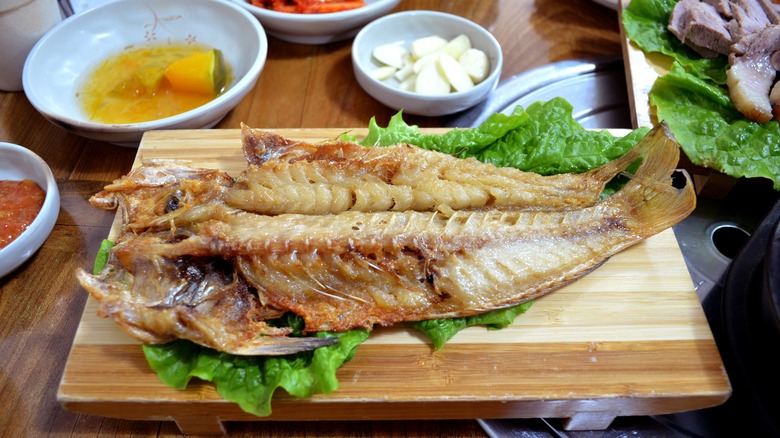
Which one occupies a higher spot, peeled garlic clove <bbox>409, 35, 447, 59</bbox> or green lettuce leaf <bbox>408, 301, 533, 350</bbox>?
peeled garlic clove <bbox>409, 35, 447, 59</bbox>

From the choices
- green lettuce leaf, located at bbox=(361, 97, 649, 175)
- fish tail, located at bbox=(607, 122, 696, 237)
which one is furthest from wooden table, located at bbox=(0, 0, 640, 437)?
fish tail, located at bbox=(607, 122, 696, 237)

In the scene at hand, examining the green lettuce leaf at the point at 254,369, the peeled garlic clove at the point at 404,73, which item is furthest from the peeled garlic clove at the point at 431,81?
the green lettuce leaf at the point at 254,369

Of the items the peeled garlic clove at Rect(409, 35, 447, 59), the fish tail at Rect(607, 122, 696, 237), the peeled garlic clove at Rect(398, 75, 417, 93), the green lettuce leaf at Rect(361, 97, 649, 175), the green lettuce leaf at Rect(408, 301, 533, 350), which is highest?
the fish tail at Rect(607, 122, 696, 237)

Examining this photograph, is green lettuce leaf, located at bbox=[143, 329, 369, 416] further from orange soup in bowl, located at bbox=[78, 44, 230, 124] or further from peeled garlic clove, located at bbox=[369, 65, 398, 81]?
peeled garlic clove, located at bbox=[369, 65, 398, 81]

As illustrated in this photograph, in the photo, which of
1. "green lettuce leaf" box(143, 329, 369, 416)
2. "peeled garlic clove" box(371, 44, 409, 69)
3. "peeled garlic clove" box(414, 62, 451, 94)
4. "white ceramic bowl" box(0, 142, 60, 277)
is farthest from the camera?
"peeled garlic clove" box(371, 44, 409, 69)

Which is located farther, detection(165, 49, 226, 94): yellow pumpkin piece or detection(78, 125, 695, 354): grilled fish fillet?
detection(165, 49, 226, 94): yellow pumpkin piece

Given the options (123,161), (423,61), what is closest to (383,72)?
(423,61)

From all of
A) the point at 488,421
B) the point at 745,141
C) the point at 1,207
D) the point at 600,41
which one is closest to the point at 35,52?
the point at 1,207
